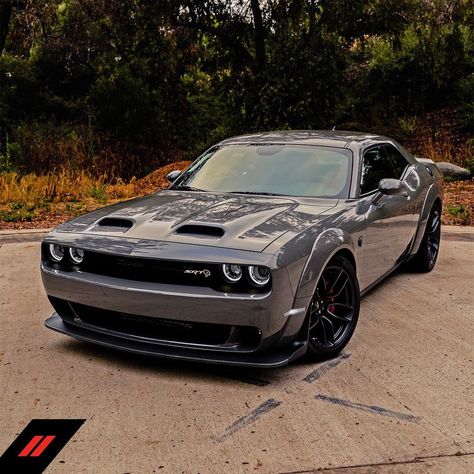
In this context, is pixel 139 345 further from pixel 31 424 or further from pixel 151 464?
pixel 151 464

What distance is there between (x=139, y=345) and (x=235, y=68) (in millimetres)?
13246

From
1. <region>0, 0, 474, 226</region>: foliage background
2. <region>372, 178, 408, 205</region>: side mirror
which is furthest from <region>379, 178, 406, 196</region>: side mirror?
<region>0, 0, 474, 226</region>: foliage background

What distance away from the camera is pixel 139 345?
162 inches

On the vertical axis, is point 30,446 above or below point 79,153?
above

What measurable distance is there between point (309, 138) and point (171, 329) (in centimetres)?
235

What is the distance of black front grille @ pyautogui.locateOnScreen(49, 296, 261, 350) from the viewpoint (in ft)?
12.9

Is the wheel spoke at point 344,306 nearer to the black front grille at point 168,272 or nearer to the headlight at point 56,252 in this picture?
the black front grille at point 168,272

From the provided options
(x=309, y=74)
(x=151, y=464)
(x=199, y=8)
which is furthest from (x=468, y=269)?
(x=199, y=8)

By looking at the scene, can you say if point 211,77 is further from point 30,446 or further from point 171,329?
point 30,446

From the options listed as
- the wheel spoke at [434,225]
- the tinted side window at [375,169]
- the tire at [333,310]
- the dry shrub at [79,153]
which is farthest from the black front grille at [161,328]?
the dry shrub at [79,153]

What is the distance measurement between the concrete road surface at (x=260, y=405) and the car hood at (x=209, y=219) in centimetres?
82

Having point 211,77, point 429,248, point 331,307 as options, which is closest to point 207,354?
point 331,307

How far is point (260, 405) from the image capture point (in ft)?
12.2

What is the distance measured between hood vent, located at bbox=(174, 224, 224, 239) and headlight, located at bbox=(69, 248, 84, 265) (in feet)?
2.20
